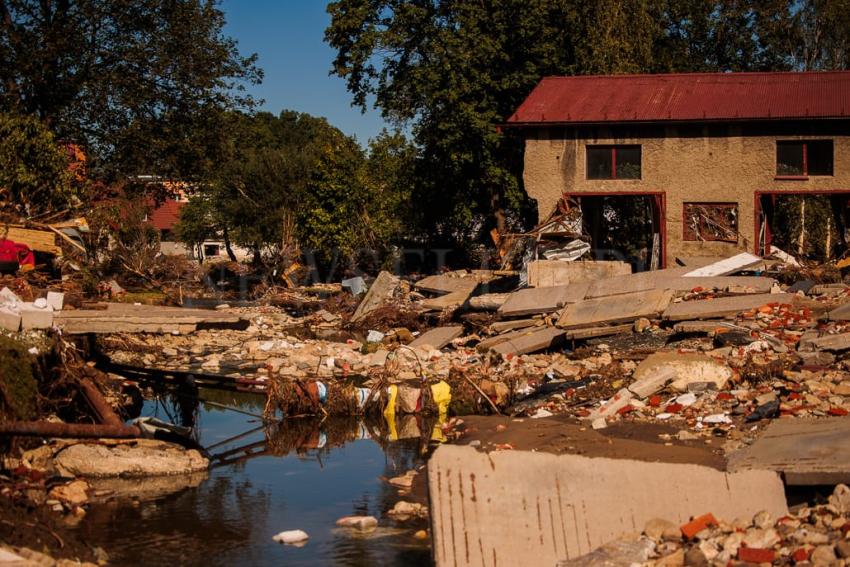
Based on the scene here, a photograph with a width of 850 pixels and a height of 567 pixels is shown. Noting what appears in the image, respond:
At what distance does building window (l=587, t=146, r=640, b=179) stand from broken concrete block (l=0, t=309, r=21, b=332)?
17.6m

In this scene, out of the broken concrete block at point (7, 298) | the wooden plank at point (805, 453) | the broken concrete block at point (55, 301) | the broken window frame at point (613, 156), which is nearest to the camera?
the wooden plank at point (805, 453)

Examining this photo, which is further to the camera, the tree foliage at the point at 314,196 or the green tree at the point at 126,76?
the tree foliage at the point at 314,196

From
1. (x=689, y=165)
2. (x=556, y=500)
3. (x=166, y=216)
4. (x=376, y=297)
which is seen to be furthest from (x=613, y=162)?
(x=166, y=216)

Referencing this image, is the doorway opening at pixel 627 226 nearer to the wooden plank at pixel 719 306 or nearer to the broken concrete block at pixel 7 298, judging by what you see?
the wooden plank at pixel 719 306

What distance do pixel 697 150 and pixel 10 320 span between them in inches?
731

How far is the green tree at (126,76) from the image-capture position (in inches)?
948

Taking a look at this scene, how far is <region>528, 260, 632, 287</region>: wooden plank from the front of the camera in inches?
823

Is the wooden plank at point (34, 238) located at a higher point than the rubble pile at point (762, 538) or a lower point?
higher

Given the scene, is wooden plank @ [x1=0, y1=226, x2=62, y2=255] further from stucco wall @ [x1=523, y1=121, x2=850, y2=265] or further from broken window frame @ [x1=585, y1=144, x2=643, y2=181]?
broken window frame @ [x1=585, y1=144, x2=643, y2=181]

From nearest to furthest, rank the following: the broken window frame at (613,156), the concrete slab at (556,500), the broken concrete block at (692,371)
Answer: the concrete slab at (556,500), the broken concrete block at (692,371), the broken window frame at (613,156)

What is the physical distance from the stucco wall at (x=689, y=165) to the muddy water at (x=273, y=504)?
530 inches

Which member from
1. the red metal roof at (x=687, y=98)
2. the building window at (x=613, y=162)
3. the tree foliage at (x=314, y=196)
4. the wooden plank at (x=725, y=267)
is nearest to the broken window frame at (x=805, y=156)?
the red metal roof at (x=687, y=98)

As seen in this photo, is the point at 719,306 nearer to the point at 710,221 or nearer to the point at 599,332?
the point at 599,332

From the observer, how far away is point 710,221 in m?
25.0
